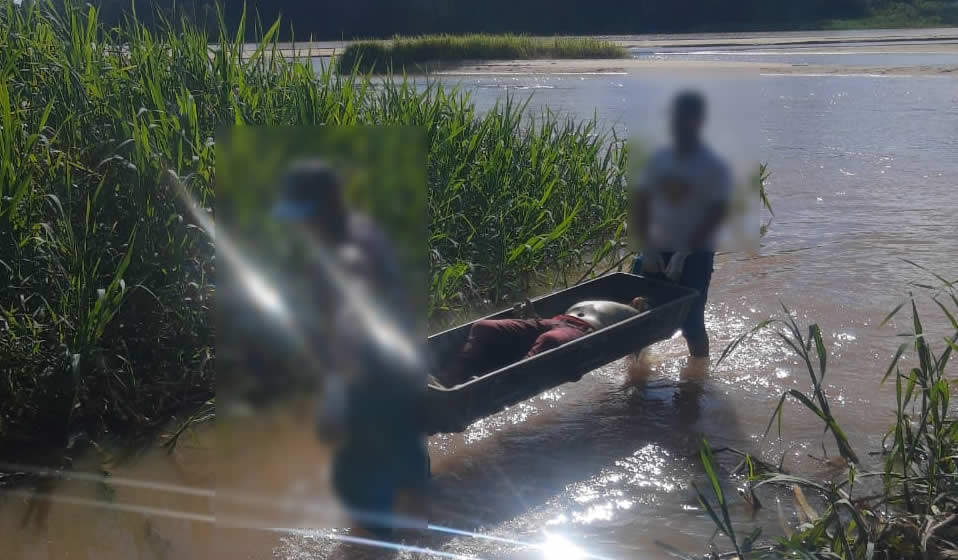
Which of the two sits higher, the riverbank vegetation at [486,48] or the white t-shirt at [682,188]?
the riverbank vegetation at [486,48]

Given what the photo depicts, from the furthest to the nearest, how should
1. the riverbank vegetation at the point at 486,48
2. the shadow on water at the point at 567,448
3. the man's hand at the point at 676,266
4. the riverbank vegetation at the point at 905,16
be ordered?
the riverbank vegetation at the point at 905,16, the riverbank vegetation at the point at 486,48, the man's hand at the point at 676,266, the shadow on water at the point at 567,448

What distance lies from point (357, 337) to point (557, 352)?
2600 mm

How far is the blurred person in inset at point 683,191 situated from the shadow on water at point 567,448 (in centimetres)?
85

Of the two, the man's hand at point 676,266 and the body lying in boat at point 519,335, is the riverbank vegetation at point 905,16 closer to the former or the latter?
the man's hand at point 676,266

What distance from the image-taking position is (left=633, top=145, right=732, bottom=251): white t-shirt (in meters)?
3.34

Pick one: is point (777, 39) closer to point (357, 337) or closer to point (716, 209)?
point (716, 209)

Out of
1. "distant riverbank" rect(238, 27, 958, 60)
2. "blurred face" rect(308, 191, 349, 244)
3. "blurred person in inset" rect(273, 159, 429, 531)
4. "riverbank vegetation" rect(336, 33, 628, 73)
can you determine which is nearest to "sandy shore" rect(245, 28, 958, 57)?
"distant riverbank" rect(238, 27, 958, 60)

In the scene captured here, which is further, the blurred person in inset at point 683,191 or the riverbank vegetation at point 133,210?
the riverbank vegetation at point 133,210

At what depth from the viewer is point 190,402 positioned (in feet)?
Result: 13.3

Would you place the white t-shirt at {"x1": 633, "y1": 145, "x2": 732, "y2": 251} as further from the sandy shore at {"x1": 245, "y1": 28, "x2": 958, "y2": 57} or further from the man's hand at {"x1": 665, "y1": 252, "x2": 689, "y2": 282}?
the sandy shore at {"x1": 245, "y1": 28, "x2": 958, "y2": 57}

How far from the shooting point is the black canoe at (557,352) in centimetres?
306

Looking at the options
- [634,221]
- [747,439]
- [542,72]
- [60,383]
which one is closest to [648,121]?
[634,221]

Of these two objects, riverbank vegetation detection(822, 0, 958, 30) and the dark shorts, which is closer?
the dark shorts

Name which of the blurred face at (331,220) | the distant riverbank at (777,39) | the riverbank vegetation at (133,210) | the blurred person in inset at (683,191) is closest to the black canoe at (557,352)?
the blurred person in inset at (683,191)
